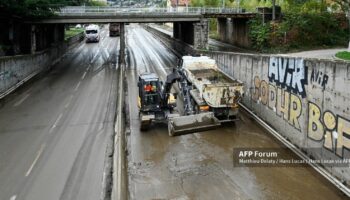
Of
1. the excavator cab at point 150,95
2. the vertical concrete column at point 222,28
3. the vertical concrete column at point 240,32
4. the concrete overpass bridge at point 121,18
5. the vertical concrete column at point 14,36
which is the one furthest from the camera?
the vertical concrete column at point 222,28

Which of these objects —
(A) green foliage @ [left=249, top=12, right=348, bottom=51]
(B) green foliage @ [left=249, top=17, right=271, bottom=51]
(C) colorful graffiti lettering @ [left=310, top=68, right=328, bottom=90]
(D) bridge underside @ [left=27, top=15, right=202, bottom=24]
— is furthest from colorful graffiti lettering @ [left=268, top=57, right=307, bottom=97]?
(B) green foliage @ [left=249, top=17, right=271, bottom=51]

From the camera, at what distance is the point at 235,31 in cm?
7162

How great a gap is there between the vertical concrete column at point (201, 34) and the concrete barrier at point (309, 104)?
2839 centimetres

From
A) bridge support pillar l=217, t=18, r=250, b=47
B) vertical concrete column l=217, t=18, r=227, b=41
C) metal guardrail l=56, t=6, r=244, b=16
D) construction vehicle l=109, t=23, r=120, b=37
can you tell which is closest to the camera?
metal guardrail l=56, t=6, r=244, b=16

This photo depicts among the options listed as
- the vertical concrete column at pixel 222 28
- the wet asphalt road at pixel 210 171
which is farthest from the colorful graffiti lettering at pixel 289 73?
the vertical concrete column at pixel 222 28

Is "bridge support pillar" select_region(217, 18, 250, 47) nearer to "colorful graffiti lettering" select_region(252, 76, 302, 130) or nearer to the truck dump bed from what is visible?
the truck dump bed

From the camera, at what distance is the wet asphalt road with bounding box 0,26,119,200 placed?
52.7 feet

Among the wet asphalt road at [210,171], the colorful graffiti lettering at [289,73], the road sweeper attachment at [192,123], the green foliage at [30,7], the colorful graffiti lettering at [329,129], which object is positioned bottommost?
the wet asphalt road at [210,171]

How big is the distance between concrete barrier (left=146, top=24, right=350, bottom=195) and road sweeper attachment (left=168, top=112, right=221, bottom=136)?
10.8 feet

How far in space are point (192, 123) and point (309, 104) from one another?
6.35 metres

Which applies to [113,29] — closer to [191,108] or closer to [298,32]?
[298,32]

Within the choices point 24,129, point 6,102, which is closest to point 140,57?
point 6,102

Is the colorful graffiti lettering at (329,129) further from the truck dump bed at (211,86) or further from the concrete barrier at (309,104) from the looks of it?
the truck dump bed at (211,86)

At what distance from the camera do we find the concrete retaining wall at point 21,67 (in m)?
33.1
